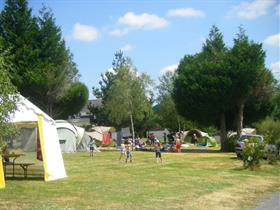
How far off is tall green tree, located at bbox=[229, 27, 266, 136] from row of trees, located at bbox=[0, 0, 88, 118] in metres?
17.9

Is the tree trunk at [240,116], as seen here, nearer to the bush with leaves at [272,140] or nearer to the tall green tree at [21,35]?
the bush with leaves at [272,140]

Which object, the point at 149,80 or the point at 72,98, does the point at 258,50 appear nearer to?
the point at 149,80

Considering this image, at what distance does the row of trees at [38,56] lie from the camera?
46.7 metres

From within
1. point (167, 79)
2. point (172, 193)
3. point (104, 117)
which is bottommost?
point (172, 193)

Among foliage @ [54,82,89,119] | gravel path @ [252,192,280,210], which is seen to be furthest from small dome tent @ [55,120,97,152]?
gravel path @ [252,192,280,210]

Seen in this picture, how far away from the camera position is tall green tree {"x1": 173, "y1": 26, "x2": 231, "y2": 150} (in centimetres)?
4206

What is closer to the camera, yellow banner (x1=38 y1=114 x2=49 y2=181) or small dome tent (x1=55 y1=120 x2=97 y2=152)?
yellow banner (x1=38 y1=114 x2=49 y2=181)

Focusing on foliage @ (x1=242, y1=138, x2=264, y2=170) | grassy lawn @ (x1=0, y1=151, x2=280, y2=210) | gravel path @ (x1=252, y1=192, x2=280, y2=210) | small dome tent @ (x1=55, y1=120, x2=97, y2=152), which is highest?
small dome tent @ (x1=55, y1=120, x2=97, y2=152)

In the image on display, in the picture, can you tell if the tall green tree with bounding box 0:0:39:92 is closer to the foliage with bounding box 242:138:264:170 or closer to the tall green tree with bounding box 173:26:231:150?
the tall green tree with bounding box 173:26:231:150

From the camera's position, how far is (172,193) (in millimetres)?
14055

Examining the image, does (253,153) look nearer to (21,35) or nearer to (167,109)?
(21,35)

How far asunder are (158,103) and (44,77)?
25.9m

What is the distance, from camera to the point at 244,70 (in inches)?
1647

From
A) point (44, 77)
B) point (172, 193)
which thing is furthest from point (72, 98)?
point (172, 193)
